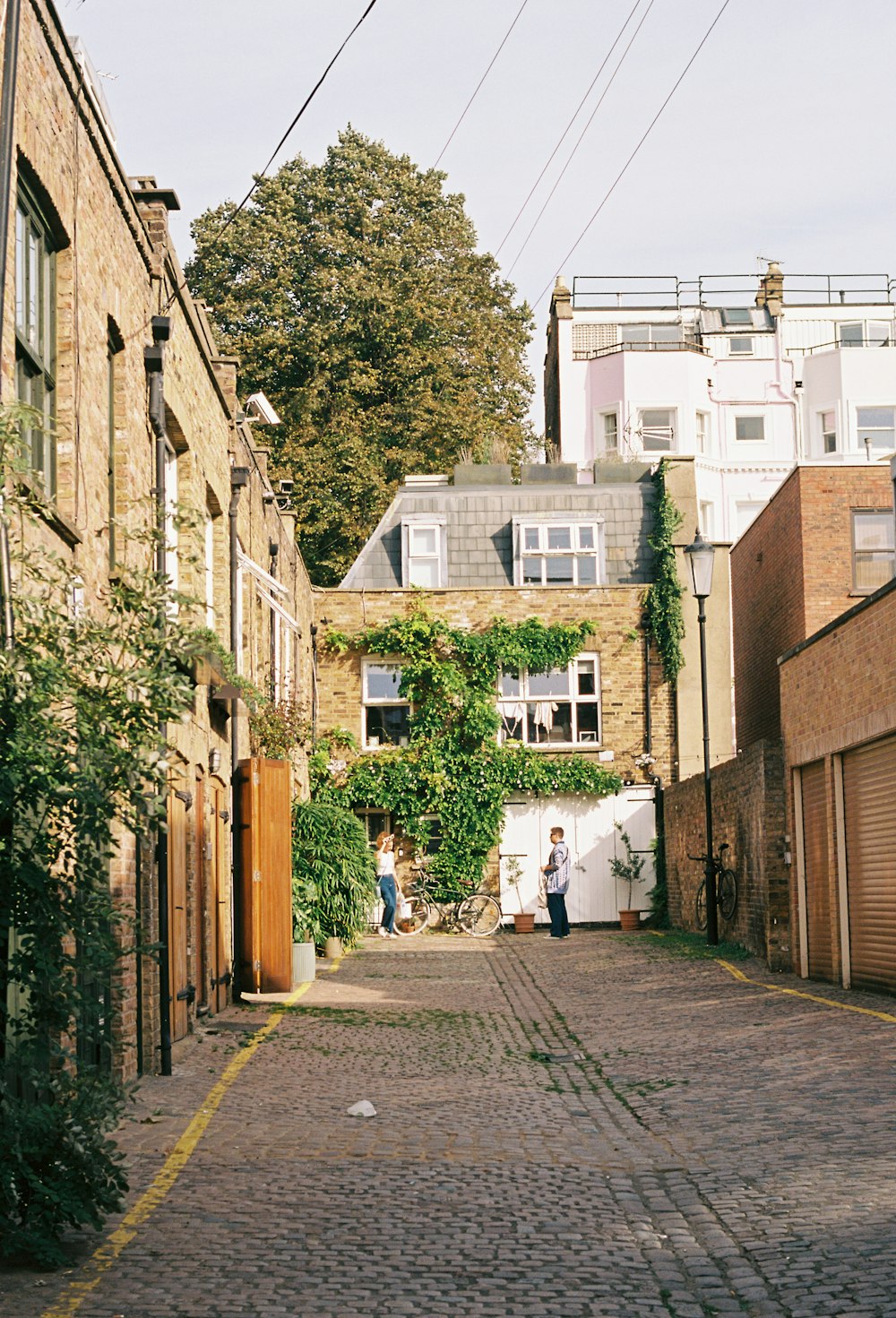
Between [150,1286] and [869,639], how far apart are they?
11.5 meters

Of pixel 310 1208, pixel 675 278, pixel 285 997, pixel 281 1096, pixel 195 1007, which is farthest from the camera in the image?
pixel 675 278

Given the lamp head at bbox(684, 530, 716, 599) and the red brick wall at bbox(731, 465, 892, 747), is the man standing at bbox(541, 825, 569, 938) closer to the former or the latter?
the red brick wall at bbox(731, 465, 892, 747)

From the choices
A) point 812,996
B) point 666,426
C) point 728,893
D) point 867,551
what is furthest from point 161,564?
point 666,426

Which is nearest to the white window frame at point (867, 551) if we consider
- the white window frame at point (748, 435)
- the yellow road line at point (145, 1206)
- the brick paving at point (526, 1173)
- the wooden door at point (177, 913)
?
the brick paving at point (526, 1173)

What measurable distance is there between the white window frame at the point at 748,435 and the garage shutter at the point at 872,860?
31883 millimetres

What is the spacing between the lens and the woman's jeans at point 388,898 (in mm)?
28328

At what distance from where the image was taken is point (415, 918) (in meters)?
30.2

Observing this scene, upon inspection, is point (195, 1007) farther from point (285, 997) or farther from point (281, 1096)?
point (281, 1096)

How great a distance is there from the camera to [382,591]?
3145cm

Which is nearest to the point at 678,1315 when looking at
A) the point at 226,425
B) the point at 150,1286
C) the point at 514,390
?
the point at 150,1286

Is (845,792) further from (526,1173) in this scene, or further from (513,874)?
(513,874)

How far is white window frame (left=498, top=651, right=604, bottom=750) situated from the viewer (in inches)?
1230

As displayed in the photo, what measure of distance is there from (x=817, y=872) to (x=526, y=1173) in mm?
10968

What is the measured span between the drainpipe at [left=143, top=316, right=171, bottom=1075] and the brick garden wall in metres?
9.39
